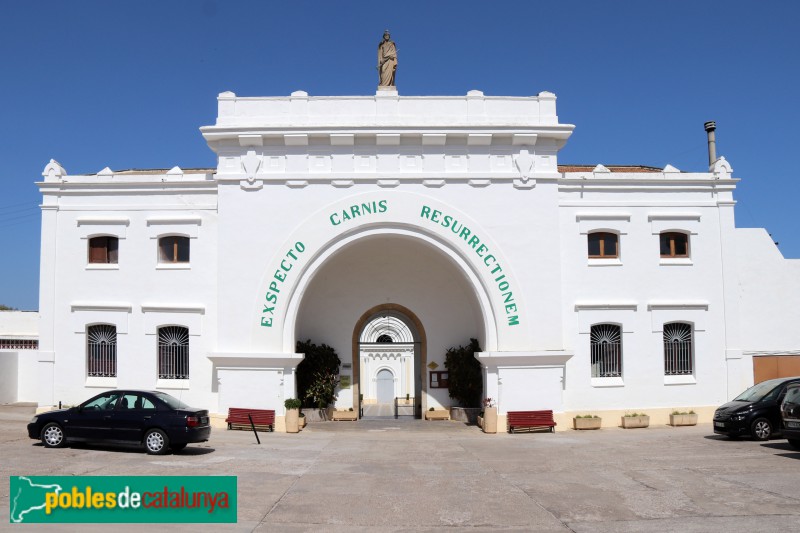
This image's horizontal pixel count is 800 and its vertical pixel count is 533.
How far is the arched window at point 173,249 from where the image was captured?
2222 cm

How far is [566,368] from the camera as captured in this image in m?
21.6

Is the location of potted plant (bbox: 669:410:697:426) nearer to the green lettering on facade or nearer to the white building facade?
the white building facade

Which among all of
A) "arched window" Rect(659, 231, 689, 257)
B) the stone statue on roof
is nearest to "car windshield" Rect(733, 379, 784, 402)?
"arched window" Rect(659, 231, 689, 257)

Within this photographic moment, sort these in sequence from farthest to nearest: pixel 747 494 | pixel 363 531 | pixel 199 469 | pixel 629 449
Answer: pixel 629 449 → pixel 199 469 → pixel 747 494 → pixel 363 531

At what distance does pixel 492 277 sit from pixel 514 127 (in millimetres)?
4526

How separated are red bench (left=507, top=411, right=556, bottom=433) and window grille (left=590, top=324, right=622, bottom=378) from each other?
2.50 meters

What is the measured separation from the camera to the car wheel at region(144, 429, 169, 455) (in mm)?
15250

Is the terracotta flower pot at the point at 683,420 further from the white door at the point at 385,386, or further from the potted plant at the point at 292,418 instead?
the white door at the point at 385,386

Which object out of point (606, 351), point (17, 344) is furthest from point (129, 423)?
point (17, 344)

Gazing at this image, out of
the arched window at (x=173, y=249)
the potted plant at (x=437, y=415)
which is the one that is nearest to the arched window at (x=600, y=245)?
the potted plant at (x=437, y=415)

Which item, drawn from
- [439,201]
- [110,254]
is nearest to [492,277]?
[439,201]

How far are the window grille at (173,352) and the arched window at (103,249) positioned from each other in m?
2.90

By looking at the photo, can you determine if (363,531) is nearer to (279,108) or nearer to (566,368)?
(566,368)

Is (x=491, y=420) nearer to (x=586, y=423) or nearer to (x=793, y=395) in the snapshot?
(x=586, y=423)
